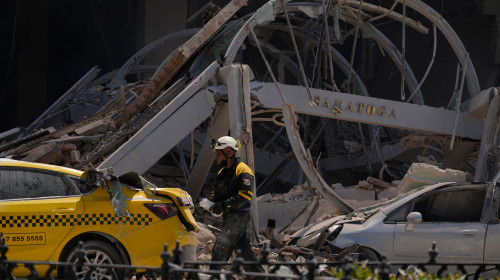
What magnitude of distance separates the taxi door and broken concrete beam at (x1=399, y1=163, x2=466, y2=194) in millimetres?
5643

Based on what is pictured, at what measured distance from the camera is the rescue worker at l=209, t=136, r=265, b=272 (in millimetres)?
10383

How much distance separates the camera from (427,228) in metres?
11.4

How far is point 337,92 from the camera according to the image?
15.5 m

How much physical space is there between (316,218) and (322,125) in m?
6.03

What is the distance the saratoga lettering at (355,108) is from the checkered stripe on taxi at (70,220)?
5.41 m

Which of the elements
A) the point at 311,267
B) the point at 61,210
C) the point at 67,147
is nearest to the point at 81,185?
the point at 61,210

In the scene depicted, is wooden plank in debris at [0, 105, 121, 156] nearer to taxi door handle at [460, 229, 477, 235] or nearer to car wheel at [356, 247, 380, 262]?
car wheel at [356, 247, 380, 262]

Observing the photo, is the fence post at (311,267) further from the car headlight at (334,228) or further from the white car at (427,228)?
the car headlight at (334,228)

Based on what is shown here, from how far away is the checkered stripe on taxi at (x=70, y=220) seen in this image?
10133 millimetres

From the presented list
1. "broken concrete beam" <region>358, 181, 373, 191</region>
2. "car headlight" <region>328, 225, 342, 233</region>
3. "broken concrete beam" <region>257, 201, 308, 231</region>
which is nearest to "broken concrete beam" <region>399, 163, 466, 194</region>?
"broken concrete beam" <region>358, 181, 373, 191</region>

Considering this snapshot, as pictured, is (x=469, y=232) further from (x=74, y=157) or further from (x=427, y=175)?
(x=74, y=157)

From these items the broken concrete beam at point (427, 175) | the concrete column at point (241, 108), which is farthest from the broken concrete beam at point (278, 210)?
the concrete column at point (241, 108)

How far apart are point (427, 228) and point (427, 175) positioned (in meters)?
2.92

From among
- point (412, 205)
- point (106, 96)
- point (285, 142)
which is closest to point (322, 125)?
point (285, 142)
